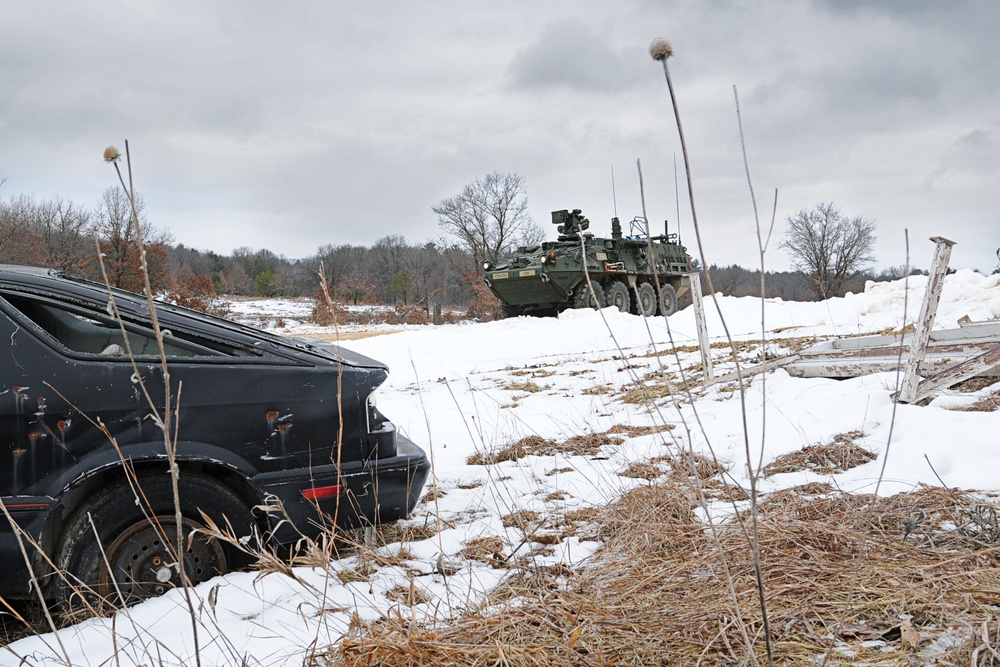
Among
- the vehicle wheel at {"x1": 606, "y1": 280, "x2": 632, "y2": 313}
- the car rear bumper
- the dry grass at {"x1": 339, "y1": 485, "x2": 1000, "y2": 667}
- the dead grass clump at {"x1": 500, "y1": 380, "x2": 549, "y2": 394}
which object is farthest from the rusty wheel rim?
the vehicle wheel at {"x1": 606, "y1": 280, "x2": 632, "y2": 313}

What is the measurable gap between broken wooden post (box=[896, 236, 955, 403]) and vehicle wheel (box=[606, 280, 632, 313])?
14.4m

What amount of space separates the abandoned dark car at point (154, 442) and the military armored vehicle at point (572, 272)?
45.7 ft

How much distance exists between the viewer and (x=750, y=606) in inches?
76.3

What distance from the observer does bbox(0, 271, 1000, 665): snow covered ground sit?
7.30ft

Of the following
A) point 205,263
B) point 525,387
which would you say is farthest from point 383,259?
point 525,387

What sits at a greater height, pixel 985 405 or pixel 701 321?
pixel 701 321

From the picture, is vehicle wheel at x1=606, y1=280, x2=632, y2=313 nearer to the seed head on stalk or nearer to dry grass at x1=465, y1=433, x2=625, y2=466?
dry grass at x1=465, y1=433, x2=625, y2=466

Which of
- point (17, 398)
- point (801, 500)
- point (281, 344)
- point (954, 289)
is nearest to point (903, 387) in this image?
point (801, 500)

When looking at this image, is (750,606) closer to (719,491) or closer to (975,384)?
(719,491)

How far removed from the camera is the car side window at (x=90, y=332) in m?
2.70

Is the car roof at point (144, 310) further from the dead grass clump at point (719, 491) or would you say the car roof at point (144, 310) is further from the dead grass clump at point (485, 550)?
the dead grass clump at point (719, 491)

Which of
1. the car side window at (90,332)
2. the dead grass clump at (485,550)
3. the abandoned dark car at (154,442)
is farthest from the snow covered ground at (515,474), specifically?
the car side window at (90,332)

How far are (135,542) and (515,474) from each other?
7.82 feet

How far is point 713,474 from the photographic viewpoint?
12.4ft
